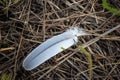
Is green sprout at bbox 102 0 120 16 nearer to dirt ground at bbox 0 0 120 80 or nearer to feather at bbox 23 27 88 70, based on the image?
dirt ground at bbox 0 0 120 80

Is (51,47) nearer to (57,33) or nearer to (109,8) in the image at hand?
(57,33)

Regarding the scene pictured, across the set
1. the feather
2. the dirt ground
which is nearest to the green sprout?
the dirt ground

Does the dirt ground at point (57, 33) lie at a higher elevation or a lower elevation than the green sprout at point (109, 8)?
lower

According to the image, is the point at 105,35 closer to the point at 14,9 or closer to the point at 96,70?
the point at 96,70

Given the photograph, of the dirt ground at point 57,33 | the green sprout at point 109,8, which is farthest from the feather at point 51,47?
the green sprout at point 109,8

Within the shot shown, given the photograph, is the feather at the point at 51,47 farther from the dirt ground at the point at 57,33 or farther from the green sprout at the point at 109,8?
the green sprout at the point at 109,8

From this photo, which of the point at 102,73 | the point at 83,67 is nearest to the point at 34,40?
the point at 83,67
